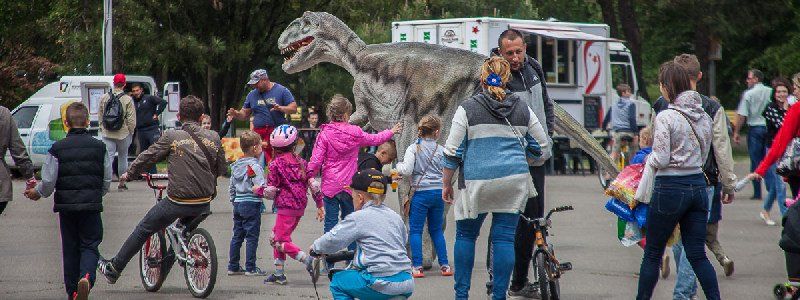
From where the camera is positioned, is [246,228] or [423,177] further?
[246,228]

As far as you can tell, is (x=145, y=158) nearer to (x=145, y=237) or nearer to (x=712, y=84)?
(x=145, y=237)

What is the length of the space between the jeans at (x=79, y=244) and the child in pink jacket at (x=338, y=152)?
201cm

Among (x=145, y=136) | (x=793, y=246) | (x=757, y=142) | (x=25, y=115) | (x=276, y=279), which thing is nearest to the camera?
(x=793, y=246)

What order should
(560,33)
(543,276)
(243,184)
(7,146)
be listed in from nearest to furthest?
(543,276), (7,146), (243,184), (560,33)

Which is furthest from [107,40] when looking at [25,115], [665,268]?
[665,268]

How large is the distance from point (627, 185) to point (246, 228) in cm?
341

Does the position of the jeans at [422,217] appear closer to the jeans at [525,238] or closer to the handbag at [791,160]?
the jeans at [525,238]

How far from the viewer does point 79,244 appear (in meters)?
10.4

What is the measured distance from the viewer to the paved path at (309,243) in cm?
1115

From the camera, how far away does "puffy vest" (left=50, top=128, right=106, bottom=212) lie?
1018 centimetres

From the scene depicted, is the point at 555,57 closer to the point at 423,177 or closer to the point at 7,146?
the point at 423,177

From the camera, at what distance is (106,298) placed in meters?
10.8

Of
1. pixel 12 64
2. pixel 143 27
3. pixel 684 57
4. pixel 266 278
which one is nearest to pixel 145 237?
pixel 266 278

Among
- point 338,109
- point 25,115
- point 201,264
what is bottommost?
point 25,115
